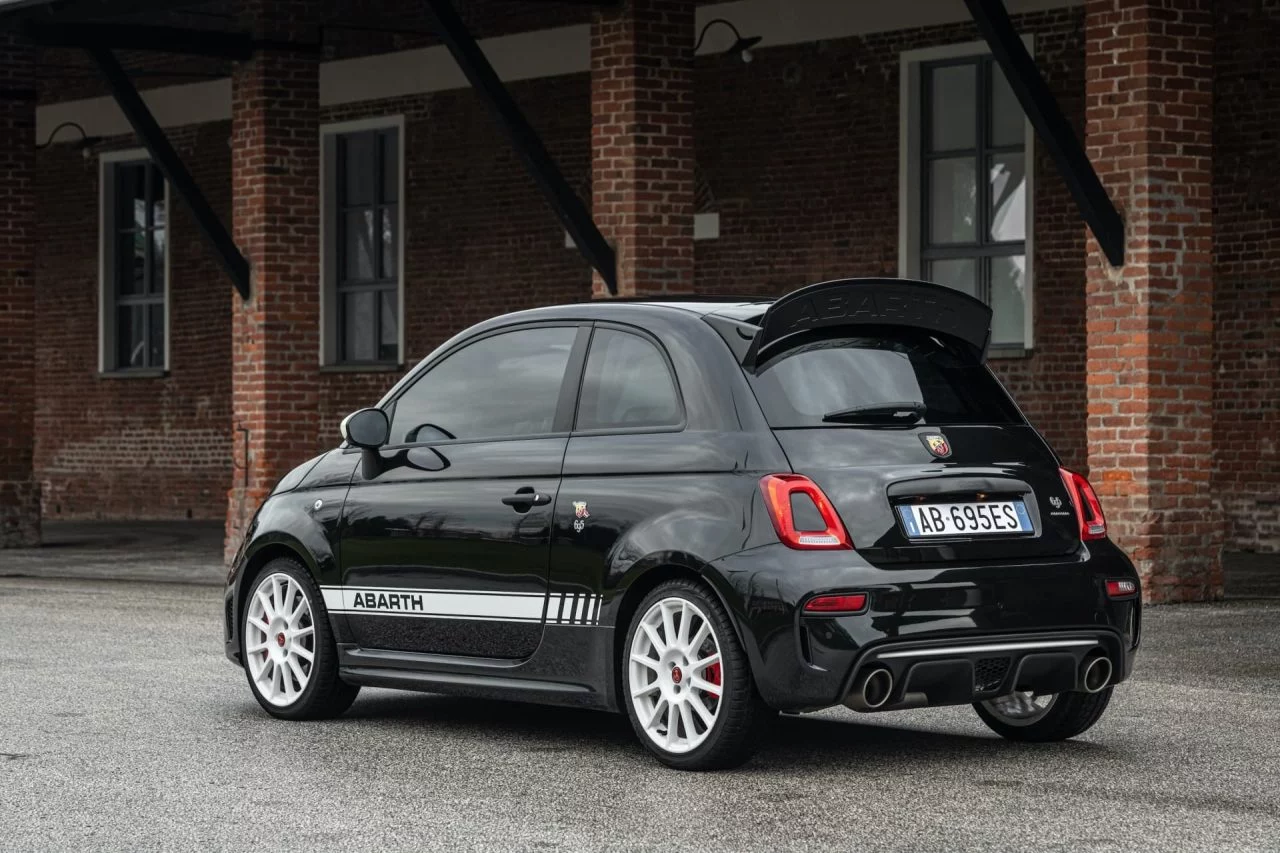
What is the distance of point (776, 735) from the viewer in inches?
318

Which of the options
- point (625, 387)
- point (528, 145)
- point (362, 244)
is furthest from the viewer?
point (362, 244)

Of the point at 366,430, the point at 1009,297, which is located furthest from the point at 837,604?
the point at 1009,297

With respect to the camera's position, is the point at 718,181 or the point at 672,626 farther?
the point at 718,181

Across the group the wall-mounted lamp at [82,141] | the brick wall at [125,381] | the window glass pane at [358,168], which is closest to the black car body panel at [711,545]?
the window glass pane at [358,168]

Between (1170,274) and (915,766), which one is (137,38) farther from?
(915,766)

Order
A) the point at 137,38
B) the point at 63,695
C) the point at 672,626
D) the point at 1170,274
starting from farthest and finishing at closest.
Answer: the point at 137,38
the point at 1170,274
the point at 63,695
the point at 672,626

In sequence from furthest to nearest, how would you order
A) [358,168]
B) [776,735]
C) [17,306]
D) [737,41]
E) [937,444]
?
[358,168]
[17,306]
[737,41]
[776,735]
[937,444]

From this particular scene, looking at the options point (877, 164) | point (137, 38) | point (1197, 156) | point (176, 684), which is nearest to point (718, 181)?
point (877, 164)

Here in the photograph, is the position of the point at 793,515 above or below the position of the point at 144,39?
below

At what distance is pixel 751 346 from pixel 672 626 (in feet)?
3.18

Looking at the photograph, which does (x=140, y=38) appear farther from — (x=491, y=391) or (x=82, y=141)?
(x=491, y=391)

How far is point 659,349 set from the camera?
7500 millimetres

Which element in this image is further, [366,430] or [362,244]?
[362,244]

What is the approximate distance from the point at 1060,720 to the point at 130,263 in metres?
21.0
